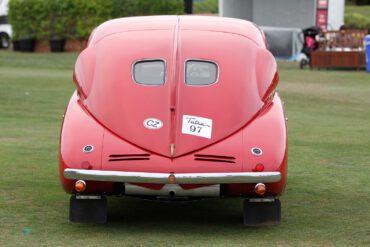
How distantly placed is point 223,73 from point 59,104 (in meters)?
12.3

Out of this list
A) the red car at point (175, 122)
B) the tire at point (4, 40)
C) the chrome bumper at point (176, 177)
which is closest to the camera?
the chrome bumper at point (176, 177)

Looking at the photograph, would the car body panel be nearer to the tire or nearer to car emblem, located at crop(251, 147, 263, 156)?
car emblem, located at crop(251, 147, 263, 156)

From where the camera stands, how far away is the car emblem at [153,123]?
9.12 metres

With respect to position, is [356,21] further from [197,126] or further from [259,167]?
[259,167]

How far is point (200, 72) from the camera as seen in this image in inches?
377

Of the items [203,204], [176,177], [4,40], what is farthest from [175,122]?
[4,40]

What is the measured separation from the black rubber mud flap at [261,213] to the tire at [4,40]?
3713 centimetres

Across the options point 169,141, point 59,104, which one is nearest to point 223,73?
point 169,141

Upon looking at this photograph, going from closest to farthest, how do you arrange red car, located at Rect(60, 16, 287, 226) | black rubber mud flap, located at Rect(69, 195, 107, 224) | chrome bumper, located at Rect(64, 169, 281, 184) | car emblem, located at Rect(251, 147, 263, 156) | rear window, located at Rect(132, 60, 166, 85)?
chrome bumper, located at Rect(64, 169, 281, 184) < red car, located at Rect(60, 16, 287, 226) < car emblem, located at Rect(251, 147, 263, 156) < black rubber mud flap, located at Rect(69, 195, 107, 224) < rear window, located at Rect(132, 60, 166, 85)

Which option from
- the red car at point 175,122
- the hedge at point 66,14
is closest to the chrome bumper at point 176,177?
the red car at point 175,122

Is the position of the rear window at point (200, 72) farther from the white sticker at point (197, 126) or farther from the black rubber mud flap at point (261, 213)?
the black rubber mud flap at point (261, 213)

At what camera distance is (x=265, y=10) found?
4519 centimetres

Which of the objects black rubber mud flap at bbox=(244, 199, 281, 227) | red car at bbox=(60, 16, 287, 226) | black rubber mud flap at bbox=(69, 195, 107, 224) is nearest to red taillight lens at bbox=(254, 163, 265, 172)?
red car at bbox=(60, 16, 287, 226)

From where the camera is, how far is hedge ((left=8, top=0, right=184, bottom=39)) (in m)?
42.0
